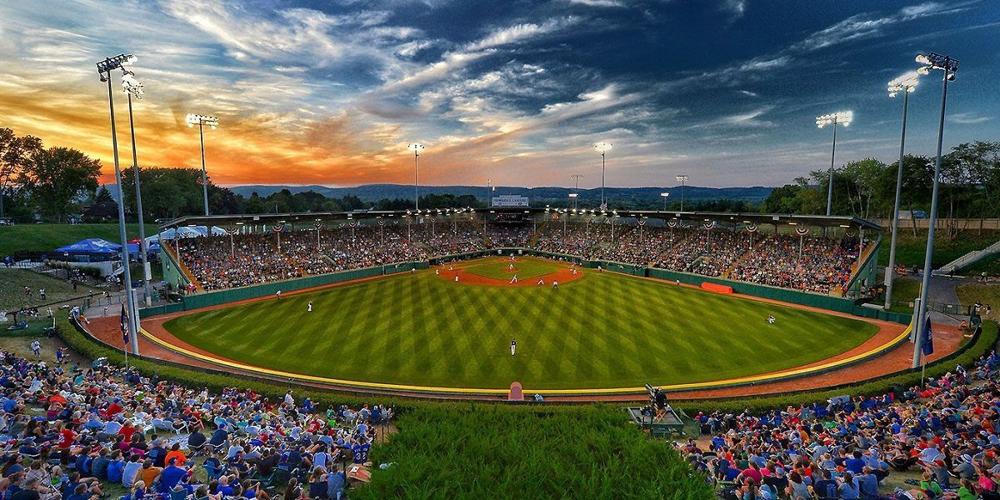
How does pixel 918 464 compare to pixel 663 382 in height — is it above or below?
above

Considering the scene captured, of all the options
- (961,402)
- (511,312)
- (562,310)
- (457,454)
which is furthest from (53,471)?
(562,310)

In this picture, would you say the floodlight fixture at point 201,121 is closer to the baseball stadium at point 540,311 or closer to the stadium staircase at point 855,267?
the baseball stadium at point 540,311

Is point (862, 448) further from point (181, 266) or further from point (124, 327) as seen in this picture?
point (181, 266)

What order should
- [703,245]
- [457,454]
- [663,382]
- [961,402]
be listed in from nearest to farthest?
[457,454], [961,402], [663,382], [703,245]

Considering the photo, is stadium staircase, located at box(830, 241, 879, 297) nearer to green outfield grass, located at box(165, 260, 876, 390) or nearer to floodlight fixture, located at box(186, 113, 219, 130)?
green outfield grass, located at box(165, 260, 876, 390)

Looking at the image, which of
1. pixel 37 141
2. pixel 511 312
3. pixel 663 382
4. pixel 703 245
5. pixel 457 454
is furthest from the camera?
pixel 37 141

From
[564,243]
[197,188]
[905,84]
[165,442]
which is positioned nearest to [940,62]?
[905,84]

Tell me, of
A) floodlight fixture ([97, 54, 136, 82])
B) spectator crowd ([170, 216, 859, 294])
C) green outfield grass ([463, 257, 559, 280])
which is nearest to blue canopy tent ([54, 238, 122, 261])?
spectator crowd ([170, 216, 859, 294])

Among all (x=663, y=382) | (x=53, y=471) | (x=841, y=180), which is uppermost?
(x=841, y=180)

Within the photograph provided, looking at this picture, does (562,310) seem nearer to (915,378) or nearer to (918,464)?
(915,378)

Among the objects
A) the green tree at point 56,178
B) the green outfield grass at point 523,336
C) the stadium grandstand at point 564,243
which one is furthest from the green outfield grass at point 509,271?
the green tree at point 56,178
